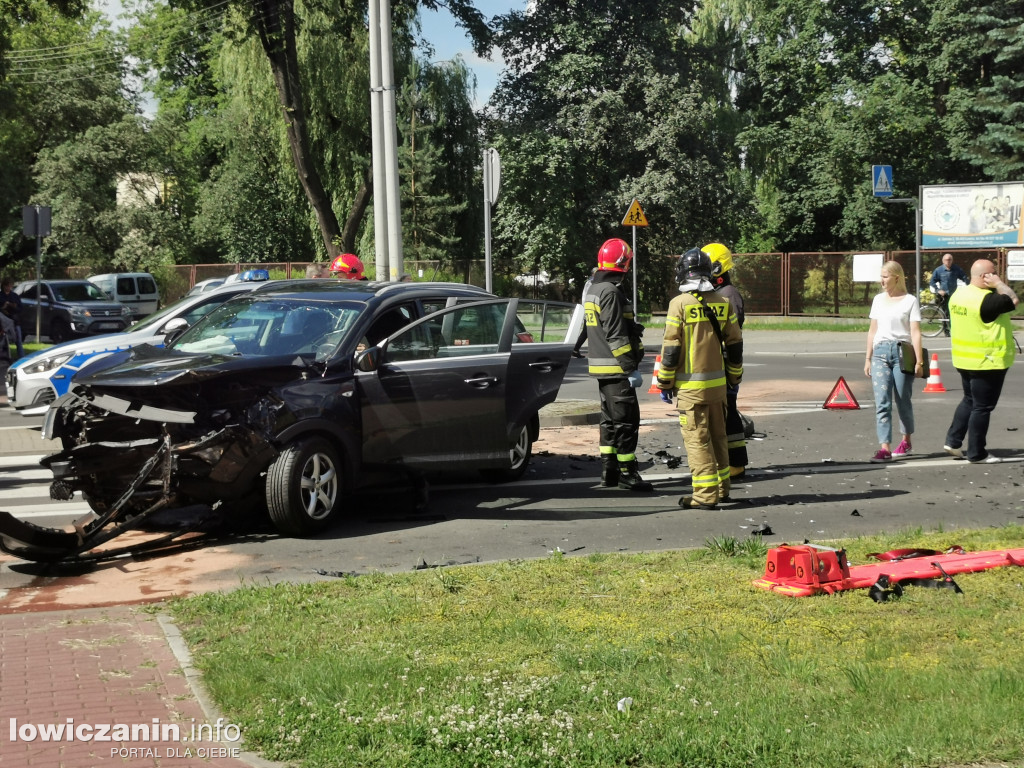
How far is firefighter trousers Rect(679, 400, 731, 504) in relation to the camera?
29.4ft

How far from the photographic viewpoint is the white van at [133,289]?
120ft

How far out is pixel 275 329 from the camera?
9086 millimetres

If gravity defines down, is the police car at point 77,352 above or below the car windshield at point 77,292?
below

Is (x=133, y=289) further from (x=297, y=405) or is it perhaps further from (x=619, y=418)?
(x=297, y=405)

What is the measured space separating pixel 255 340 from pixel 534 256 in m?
29.4

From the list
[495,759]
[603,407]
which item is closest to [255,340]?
[603,407]

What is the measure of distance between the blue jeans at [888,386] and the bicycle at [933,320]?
17566mm

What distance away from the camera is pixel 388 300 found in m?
9.45

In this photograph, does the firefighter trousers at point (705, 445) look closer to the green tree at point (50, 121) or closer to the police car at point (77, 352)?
the police car at point (77, 352)

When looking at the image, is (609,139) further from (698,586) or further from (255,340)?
(698,586)

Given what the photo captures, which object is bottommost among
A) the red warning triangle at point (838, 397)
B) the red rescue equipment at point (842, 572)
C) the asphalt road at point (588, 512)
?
the asphalt road at point (588, 512)

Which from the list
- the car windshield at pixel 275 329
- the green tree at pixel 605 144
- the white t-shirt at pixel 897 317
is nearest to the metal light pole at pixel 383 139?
the car windshield at pixel 275 329

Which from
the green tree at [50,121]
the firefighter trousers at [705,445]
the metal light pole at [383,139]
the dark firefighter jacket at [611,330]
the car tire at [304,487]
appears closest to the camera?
the car tire at [304,487]

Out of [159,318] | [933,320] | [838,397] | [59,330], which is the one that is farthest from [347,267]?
[59,330]
